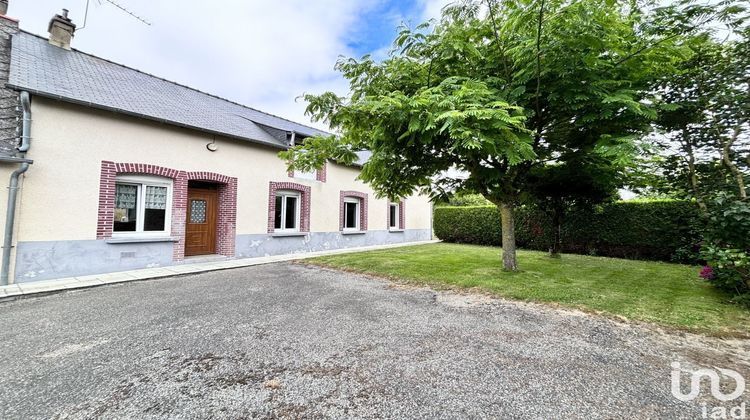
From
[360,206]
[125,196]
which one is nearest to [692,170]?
[360,206]

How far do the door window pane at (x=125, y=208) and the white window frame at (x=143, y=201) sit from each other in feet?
0.22

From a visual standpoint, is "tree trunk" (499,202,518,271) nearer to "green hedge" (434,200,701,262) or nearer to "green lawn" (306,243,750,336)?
"green lawn" (306,243,750,336)

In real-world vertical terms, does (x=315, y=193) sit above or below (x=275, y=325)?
above

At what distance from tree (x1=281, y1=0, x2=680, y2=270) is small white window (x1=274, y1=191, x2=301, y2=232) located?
188 inches

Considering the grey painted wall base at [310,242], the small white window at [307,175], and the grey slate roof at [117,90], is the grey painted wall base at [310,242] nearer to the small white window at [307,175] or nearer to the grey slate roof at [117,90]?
the small white window at [307,175]

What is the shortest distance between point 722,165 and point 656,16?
2627mm

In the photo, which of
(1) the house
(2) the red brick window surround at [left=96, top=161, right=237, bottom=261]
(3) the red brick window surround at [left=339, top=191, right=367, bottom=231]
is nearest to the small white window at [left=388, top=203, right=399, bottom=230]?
(3) the red brick window surround at [left=339, top=191, right=367, bottom=231]

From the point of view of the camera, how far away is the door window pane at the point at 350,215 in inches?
498

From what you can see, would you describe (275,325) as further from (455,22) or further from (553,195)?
(553,195)

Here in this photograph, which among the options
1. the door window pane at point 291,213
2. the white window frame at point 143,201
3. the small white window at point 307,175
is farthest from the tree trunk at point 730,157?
the white window frame at point 143,201

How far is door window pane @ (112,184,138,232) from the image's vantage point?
6742mm

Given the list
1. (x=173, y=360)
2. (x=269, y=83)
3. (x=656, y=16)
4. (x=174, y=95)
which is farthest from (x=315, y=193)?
(x=656, y=16)

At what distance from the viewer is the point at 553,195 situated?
821cm

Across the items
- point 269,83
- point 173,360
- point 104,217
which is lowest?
point 173,360
